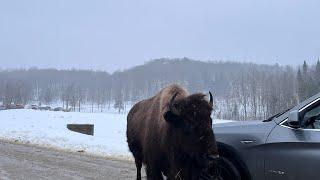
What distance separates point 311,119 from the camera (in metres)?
6.40

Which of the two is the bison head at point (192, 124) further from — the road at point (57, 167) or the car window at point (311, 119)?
the road at point (57, 167)

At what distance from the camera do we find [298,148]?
632 centimetres

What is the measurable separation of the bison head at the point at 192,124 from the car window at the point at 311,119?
115cm

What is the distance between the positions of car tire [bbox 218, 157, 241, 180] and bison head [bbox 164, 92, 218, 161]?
0.67m

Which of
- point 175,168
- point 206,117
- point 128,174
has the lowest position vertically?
point 128,174

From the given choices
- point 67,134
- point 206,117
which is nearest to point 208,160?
point 206,117

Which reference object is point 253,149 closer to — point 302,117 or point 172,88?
point 302,117

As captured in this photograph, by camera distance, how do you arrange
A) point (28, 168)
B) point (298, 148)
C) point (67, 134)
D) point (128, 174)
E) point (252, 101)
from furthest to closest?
point (252, 101), point (67, 134), point (28, 168), point (128, 174), point (298, 148)

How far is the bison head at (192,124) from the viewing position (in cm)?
649

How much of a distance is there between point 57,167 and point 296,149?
8803 mm

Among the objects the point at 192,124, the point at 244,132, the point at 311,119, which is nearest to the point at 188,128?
the point at 192,124

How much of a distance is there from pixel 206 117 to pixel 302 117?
119 centimetres

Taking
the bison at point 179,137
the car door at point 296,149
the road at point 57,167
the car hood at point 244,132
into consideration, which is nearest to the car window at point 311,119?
the car door at point 296,149

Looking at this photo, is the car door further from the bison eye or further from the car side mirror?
the bison eye
